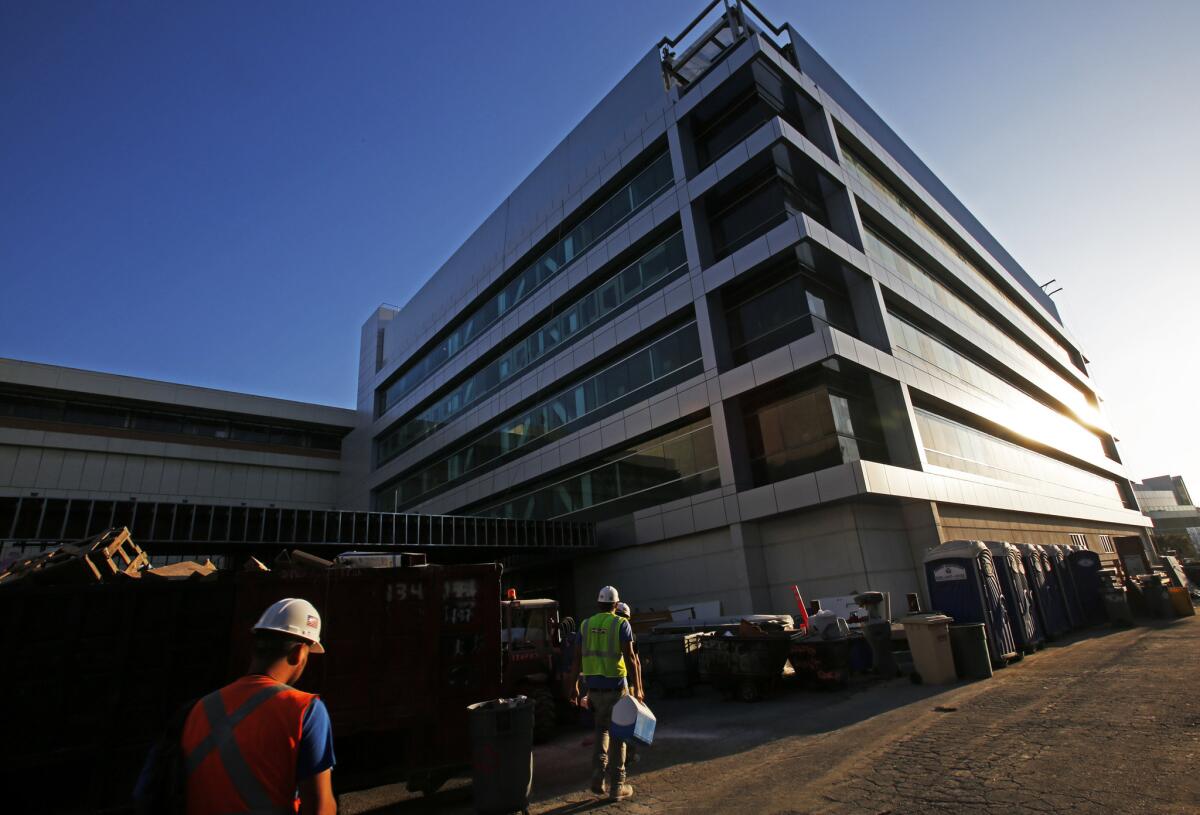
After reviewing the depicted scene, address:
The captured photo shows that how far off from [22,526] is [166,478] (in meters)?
21.0

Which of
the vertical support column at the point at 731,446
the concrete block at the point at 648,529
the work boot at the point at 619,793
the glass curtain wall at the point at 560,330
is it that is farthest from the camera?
the glass curtain wall at the point at 560,330

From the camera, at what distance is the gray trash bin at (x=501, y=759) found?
5.21 meters

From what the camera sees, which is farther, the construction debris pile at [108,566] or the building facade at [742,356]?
the building facade at [742,356]

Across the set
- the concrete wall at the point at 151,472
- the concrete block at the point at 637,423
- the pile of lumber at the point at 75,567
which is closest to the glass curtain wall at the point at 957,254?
the concrete block at the point at 637,423

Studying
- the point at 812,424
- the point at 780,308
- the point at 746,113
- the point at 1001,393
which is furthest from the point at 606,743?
the point at 1001,393

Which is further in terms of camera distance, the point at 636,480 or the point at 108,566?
the point at 636,480

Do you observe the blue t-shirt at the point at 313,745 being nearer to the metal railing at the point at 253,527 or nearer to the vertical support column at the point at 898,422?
the metal railing at the point at 253,527

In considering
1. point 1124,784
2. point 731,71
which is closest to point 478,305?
point 731,71

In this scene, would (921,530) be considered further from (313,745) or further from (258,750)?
(258,750)

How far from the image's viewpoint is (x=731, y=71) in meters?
21.4

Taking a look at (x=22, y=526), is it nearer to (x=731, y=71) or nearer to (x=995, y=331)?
(x=731, y=71)

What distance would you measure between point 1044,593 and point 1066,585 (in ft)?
9.45

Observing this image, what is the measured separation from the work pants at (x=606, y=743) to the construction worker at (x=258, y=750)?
13.3 ft

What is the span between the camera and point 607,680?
616cm
